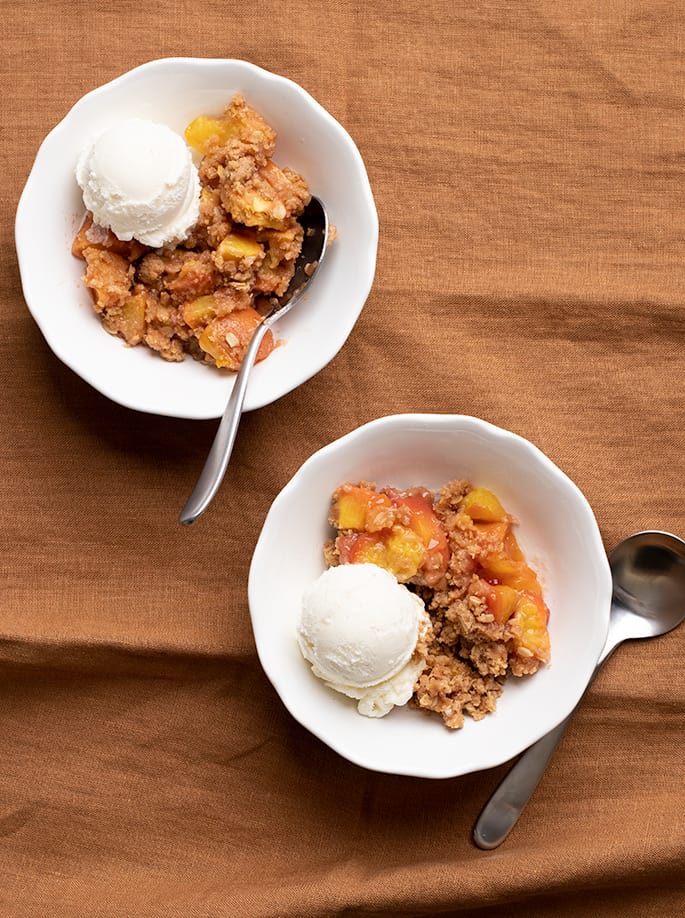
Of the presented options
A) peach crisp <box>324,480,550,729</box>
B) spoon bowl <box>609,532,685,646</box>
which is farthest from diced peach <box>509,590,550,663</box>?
spoon bowl <box>609,532,685,646</box>

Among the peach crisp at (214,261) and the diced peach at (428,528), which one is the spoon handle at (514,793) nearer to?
the diced peach at (428,528)

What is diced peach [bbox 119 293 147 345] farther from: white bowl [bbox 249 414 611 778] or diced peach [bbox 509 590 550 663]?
diced peach [bbox 509 590 550 663]

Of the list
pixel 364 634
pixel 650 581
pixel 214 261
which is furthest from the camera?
pixel 650 581

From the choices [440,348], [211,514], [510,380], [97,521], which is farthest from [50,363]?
[510,380]

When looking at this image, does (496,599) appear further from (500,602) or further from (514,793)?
(514,793)

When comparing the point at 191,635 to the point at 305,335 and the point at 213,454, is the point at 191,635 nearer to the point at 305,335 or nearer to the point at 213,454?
the point at 213,454

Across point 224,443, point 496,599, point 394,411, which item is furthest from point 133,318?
point 496,599

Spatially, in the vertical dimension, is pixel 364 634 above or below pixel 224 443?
below
